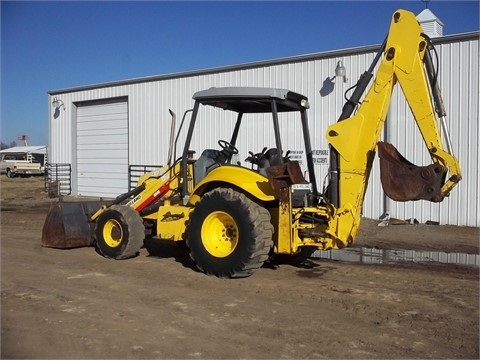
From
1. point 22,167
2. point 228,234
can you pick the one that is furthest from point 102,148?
point 22,167

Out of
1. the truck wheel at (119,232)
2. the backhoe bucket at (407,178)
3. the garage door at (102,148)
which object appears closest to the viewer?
the backhoe bucket at (407,178)

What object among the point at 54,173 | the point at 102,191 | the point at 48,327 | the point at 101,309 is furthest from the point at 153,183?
the point at 54,173

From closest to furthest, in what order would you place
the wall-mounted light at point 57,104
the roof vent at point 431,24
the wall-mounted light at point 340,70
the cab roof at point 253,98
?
the cab roof at point 253,98
the wall-mounted light at point 340,70
the roof vent at point 431,24
the wall-mounted light at point 57,104

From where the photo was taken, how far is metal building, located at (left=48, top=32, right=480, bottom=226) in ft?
42.1

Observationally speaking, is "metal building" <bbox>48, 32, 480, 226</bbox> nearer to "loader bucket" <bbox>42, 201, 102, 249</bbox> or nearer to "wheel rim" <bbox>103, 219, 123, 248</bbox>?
"loader bucket" <bbox>42, 201, 102, 249</bbox>

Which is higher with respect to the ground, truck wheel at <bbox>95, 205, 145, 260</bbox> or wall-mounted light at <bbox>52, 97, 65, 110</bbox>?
wall-mounted light at <bbox>52, 97, 65, 110</bbox>

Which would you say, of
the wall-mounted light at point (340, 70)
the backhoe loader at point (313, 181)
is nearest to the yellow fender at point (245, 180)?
the backhoe loader at point (313, 181)

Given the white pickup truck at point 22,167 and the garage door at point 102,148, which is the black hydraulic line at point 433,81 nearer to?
the garage door at point 102,148

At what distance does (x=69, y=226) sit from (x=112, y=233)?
3.56 ft

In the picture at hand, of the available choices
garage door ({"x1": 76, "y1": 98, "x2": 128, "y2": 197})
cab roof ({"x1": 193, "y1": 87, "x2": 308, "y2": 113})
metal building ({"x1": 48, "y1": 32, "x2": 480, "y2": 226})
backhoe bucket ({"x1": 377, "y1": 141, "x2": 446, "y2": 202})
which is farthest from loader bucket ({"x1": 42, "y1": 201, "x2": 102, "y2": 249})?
garage door ({"x1": 76, "y1": 98, "x2": 128, "y2": 197})

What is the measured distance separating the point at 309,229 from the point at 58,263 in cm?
391

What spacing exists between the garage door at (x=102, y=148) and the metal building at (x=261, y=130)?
0.13ft

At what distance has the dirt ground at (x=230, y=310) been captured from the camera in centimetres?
463

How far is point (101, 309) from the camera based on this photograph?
18.9 ft
